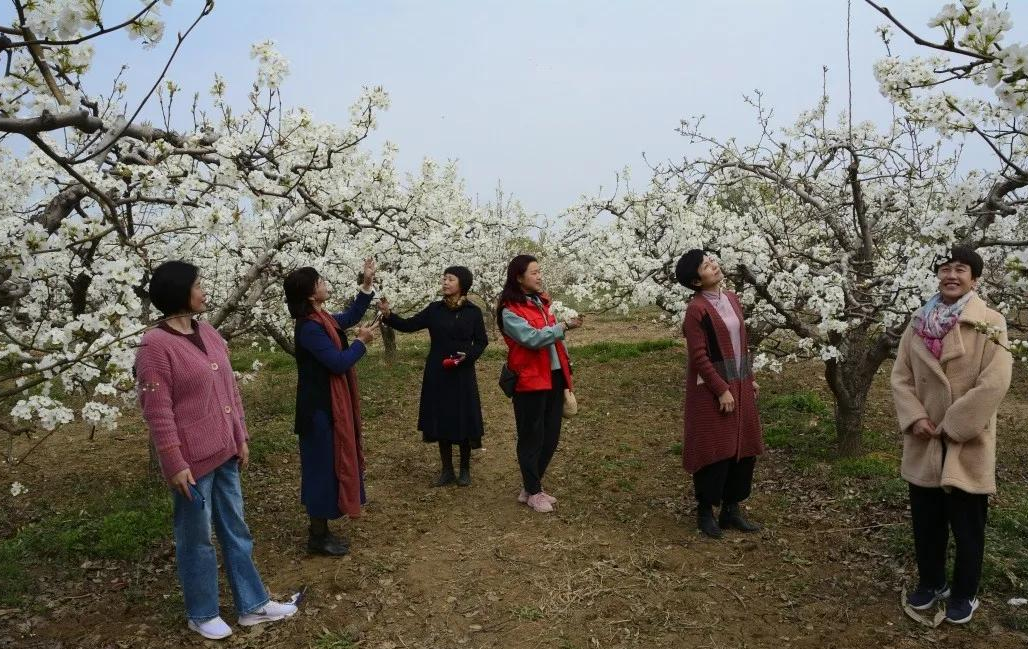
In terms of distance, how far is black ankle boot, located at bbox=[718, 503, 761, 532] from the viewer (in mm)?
4484

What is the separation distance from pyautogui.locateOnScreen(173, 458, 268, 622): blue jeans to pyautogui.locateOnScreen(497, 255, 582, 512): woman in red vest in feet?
6.15

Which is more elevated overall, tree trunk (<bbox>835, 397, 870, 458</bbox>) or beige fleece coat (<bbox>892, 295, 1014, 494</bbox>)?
beige fleece coat (<bbox>892, 295, 1014, 494</bbox>)

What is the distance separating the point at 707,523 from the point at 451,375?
205cm

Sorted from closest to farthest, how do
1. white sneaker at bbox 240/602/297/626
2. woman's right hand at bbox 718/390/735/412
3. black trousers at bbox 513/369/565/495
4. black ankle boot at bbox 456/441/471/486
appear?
white sneaker at bbox 240/602/297/626 → woman's right hand at bbox 718/390/735/412 → black trousers at bbox 513/369/565/495 → black ankle boot at bbox 456/441/471/486

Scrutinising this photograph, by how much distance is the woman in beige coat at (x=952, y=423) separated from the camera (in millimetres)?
3123

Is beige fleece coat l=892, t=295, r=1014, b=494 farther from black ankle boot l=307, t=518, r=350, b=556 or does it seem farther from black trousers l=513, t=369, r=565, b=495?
black ankle boot l=307, t=518, r=350, b=556

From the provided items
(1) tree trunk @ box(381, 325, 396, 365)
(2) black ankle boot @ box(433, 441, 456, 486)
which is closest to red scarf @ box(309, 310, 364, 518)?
(2) black ankle boot @ box(433, 441, 456, 486)

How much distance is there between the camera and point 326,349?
3.96 metres

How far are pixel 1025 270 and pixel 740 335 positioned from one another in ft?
6.75

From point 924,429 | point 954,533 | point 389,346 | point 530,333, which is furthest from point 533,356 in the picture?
point 389,346

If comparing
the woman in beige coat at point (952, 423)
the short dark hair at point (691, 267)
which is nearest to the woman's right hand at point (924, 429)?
the woman in beige coat at point (952, 423)

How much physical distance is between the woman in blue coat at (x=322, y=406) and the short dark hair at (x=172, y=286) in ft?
2.81

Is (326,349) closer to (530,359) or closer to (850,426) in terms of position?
(530,359)

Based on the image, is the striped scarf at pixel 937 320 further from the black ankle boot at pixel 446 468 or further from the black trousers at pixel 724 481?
the black ankle boot at pixel 446 468
